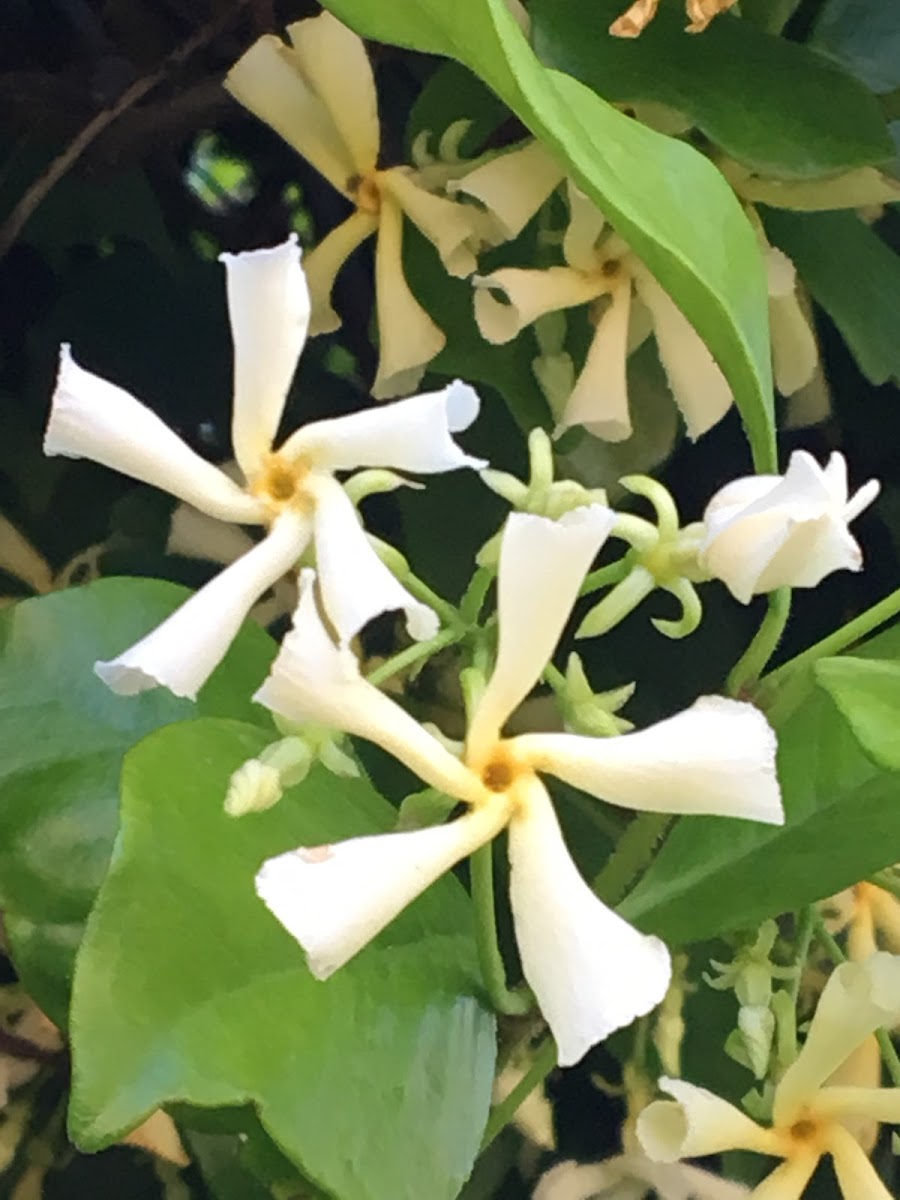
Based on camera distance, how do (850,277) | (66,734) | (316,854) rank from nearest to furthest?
1. (316,854)
2. (66,734)
3. (850,277)

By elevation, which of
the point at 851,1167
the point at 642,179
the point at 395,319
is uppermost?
the point at 642,179

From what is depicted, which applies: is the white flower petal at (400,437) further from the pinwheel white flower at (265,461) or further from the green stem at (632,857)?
the green stem at (632,857)

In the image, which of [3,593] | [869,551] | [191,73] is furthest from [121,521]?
[869,551]

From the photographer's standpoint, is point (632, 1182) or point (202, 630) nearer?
point (202, 630)

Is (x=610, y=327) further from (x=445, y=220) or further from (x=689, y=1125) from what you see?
(x=689, y=1125)

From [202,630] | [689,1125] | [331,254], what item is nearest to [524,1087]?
[689,1125]

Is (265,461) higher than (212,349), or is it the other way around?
(265,461)
